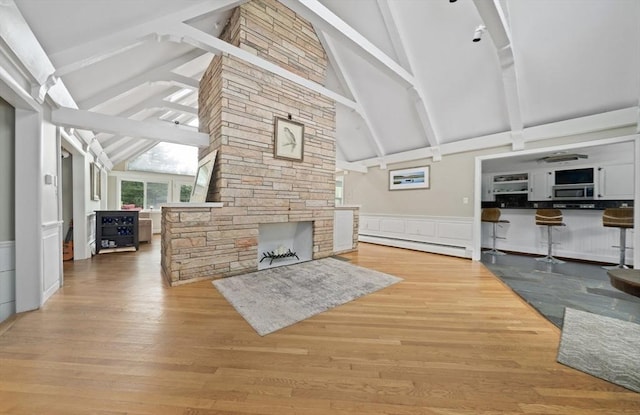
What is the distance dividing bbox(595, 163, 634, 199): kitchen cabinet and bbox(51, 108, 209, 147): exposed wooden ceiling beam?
7.86 meters

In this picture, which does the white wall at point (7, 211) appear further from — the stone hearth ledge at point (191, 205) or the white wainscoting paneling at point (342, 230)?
the white wainscoting paneling at point (342, 230)

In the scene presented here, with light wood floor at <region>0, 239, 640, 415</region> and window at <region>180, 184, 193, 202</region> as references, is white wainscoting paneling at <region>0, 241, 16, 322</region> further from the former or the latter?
window at <region>180, 184, 193, 202</region>

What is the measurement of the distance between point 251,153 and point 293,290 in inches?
88.6

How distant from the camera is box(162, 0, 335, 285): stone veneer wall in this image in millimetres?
3352

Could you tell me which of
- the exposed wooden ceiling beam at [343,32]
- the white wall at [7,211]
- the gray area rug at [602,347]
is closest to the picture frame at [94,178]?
the white wall at [7,211]

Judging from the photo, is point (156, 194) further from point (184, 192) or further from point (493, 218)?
point (493, 218)

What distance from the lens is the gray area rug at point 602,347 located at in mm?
1538

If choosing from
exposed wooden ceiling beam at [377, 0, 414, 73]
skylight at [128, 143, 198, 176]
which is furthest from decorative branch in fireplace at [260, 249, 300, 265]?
skylight at [128, 143, 198, 176]

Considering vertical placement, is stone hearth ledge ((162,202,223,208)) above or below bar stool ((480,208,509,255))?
above

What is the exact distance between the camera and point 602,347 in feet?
6.01

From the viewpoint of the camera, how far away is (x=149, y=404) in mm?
1231

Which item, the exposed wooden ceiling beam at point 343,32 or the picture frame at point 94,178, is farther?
the picture frame at point 94,178

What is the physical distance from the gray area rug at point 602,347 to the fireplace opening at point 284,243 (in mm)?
3553

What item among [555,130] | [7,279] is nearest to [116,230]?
[7,279]
